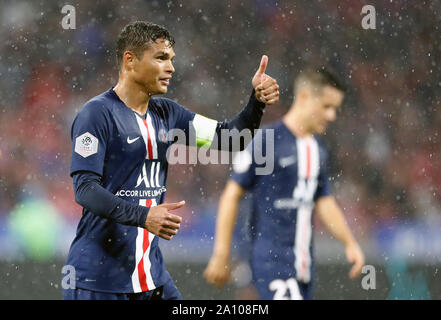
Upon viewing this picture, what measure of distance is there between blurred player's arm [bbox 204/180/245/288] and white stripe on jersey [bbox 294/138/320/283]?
0.33 m

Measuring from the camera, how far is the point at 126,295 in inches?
111

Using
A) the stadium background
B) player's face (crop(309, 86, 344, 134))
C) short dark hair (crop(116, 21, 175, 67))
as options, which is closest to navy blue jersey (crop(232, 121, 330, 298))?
player's face (crop(309, 86, 344, 134))

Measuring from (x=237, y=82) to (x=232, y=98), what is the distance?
24 centimetres

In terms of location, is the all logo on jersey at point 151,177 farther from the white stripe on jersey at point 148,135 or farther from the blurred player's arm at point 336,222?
the blurred player's arm at point 336,222

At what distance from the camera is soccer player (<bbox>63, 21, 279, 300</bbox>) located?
8.80 feet

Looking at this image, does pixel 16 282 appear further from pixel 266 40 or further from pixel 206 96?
pixel 266 40

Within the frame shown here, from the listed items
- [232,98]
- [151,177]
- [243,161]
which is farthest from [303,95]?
[232,98]

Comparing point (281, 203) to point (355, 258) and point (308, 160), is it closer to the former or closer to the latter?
point (308, 160)

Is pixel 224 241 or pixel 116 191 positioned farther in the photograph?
pixel 224 241

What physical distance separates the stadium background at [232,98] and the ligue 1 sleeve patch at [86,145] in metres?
4.39

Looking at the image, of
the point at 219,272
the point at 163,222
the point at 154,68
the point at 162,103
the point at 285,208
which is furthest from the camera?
the point at 285,208

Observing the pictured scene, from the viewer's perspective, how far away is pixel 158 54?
9.62 ft

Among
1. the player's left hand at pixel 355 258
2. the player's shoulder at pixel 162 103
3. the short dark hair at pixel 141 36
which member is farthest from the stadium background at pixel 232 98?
the short dark hair at pixel 141 36

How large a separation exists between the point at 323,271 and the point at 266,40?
3.19 metres
